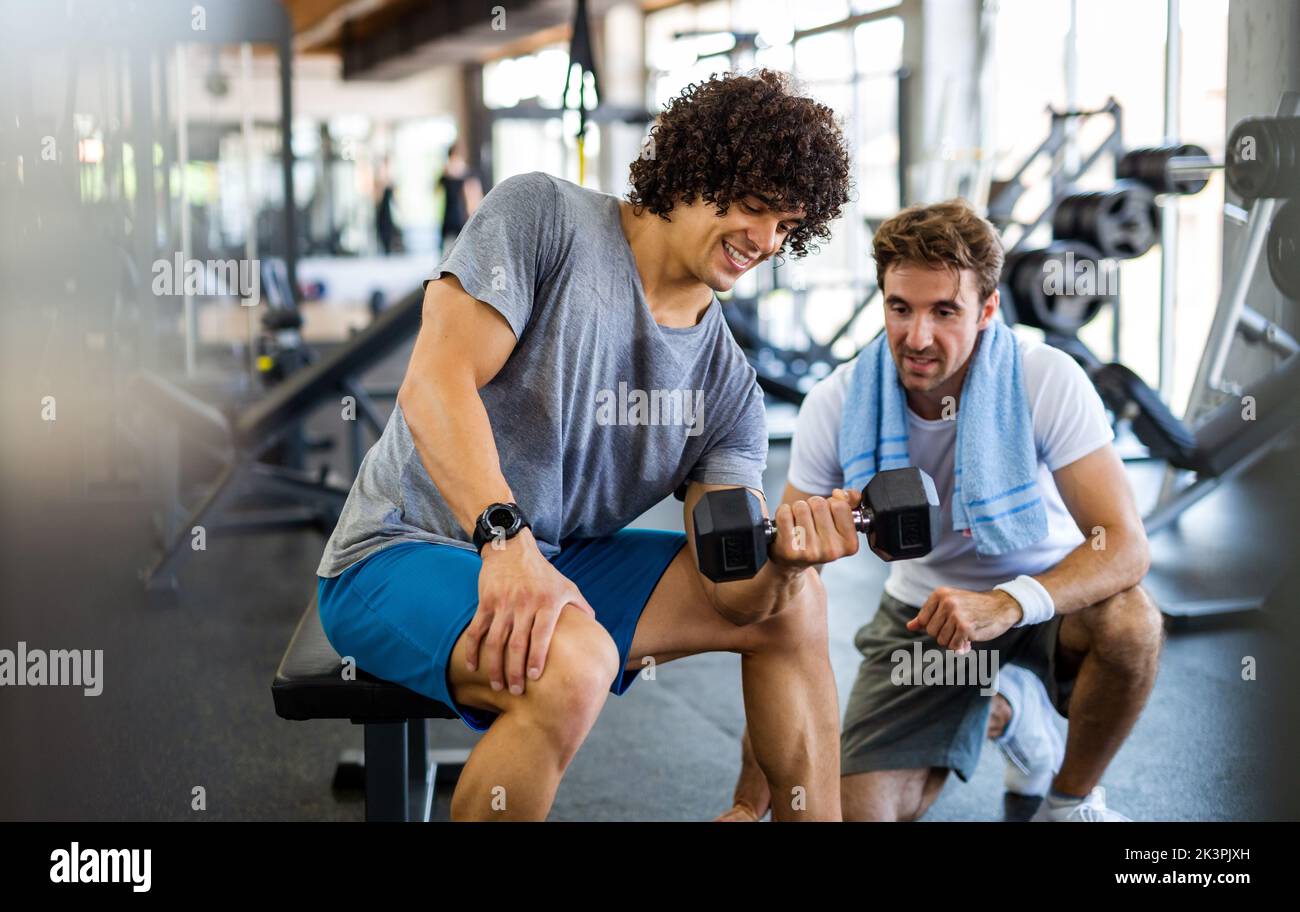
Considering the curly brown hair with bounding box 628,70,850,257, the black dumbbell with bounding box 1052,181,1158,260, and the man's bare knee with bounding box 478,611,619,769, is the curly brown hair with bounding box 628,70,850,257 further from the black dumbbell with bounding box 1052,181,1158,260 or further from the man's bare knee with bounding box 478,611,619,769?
the black dumbbell with bounding box 1052,181,1158,260

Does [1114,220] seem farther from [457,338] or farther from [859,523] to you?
[457,338]

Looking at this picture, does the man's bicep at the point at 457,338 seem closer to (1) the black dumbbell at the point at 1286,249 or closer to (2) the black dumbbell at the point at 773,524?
(2) the black dumbbell at the point at 773,524

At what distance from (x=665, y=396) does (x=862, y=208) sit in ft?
22.3

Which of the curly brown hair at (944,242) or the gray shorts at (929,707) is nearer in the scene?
the curly brown hair at (944,242)

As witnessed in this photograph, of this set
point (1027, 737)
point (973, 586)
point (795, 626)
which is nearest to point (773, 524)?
point (795, 626)

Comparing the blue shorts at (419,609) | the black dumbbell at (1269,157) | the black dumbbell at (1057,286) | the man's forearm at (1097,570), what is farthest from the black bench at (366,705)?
the black dumbbell at (1057,286)

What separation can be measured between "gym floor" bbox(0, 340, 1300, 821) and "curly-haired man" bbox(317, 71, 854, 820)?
2.12 ft

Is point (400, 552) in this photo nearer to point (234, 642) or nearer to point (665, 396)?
point (665, 396)

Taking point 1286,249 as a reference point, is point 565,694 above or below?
below

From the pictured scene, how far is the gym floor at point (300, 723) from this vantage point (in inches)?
80.7

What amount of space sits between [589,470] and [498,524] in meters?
0.25

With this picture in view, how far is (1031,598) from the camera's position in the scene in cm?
160

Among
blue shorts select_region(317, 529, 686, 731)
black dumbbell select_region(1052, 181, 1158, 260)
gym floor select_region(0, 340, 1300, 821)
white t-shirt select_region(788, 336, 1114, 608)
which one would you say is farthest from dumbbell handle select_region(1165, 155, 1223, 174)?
blue shorts select_region(317, 529, 686, 731)
